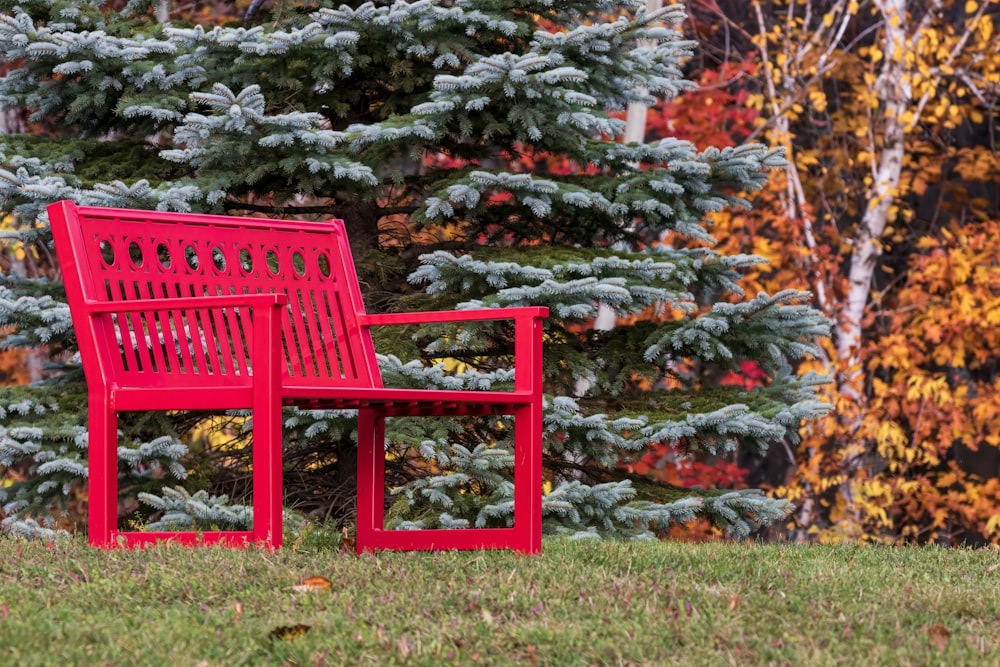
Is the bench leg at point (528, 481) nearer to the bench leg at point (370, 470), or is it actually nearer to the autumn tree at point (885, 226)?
the bench leg at point (370, 470)

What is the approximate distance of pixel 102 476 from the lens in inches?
162

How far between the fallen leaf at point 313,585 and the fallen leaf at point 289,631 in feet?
1.33

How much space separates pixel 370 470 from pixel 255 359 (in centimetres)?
104

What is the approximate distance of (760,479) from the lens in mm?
11727

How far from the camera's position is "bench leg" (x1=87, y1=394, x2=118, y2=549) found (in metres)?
4.11

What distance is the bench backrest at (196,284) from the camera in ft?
14.2

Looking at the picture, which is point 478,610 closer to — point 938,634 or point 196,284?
point 938,634

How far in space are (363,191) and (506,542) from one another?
2.61m

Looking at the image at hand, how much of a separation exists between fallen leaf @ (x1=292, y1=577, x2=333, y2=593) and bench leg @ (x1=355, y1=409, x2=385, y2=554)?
131 cm

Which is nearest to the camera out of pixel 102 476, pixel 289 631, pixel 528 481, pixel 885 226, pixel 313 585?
pixel 289 631

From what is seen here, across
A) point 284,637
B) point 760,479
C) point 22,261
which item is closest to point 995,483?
point 760,479

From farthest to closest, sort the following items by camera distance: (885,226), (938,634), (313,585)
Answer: (885,226) < (313,585) < (938,634)

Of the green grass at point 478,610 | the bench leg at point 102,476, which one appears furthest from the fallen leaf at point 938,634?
the bench leg at point 102,476

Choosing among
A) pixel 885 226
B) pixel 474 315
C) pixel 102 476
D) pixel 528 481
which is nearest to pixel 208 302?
pixel 102 476
